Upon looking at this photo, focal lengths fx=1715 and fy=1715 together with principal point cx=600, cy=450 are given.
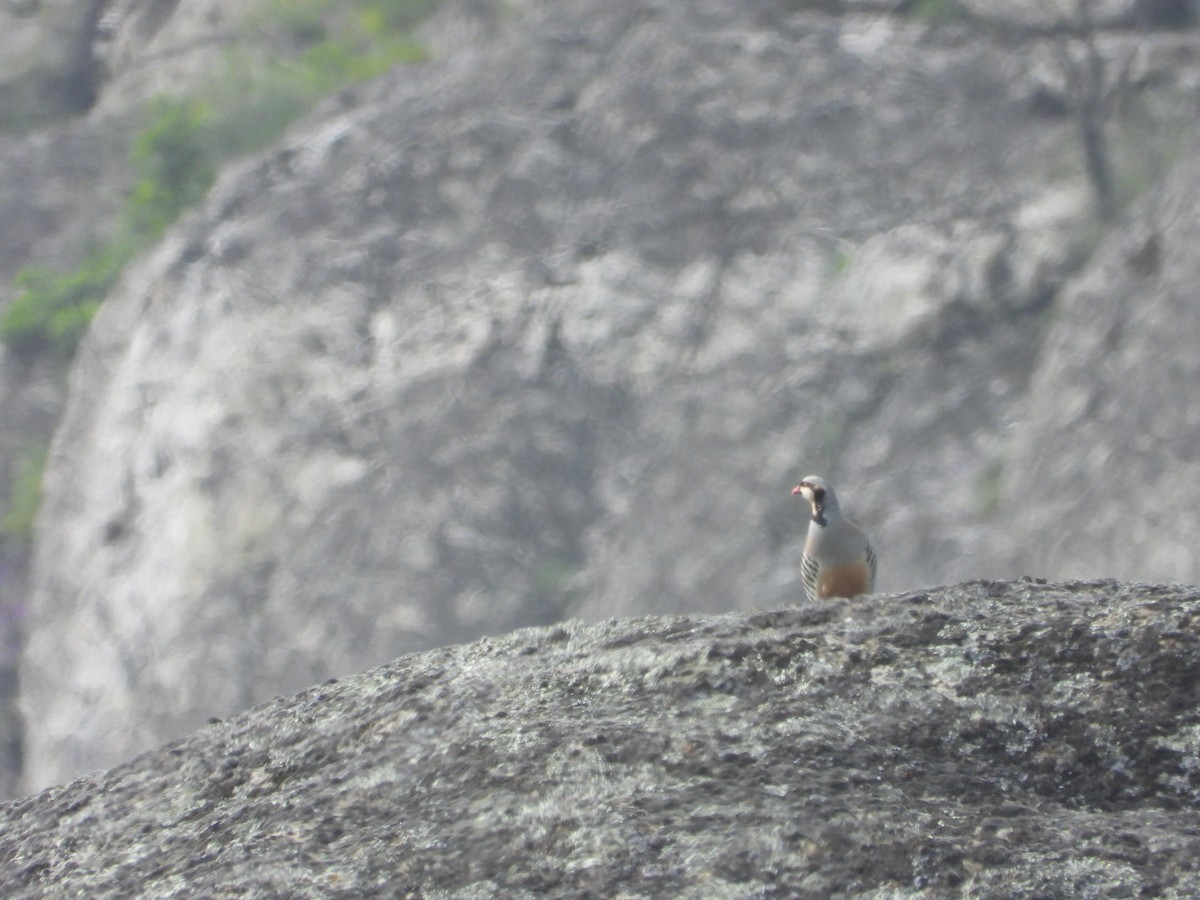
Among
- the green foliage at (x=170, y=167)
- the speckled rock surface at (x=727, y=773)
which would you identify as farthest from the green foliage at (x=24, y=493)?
the speckled rock surface at (x=727, y=773)

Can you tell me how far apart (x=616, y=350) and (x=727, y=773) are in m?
20.1

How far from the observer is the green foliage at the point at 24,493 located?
28.9m

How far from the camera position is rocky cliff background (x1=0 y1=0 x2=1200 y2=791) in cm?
2139

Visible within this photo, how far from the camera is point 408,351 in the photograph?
81.6 feet

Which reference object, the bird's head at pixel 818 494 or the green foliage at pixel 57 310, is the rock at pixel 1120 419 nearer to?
the bird's head at pixel 818 494

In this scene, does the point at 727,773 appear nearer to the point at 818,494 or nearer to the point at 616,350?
the point at 818,494

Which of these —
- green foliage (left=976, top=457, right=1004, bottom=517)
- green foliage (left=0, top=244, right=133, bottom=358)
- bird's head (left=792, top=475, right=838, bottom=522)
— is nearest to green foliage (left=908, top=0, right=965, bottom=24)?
green foliage (left=976, top=457, right=1004, bottom=517)

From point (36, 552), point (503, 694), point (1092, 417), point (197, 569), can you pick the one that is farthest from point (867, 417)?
point (503, 694)

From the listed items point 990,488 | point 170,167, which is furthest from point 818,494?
point 170,167

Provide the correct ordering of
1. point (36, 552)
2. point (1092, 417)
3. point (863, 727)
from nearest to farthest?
point (863, 727), point (1092, 417), point (36, 552)

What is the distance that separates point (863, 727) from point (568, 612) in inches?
714

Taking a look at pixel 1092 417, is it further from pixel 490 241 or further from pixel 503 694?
pixel 503 694

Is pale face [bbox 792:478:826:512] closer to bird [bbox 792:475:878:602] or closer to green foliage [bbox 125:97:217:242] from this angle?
bird [bbox 792:475:878:602]

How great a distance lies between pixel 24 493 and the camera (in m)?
29.2
